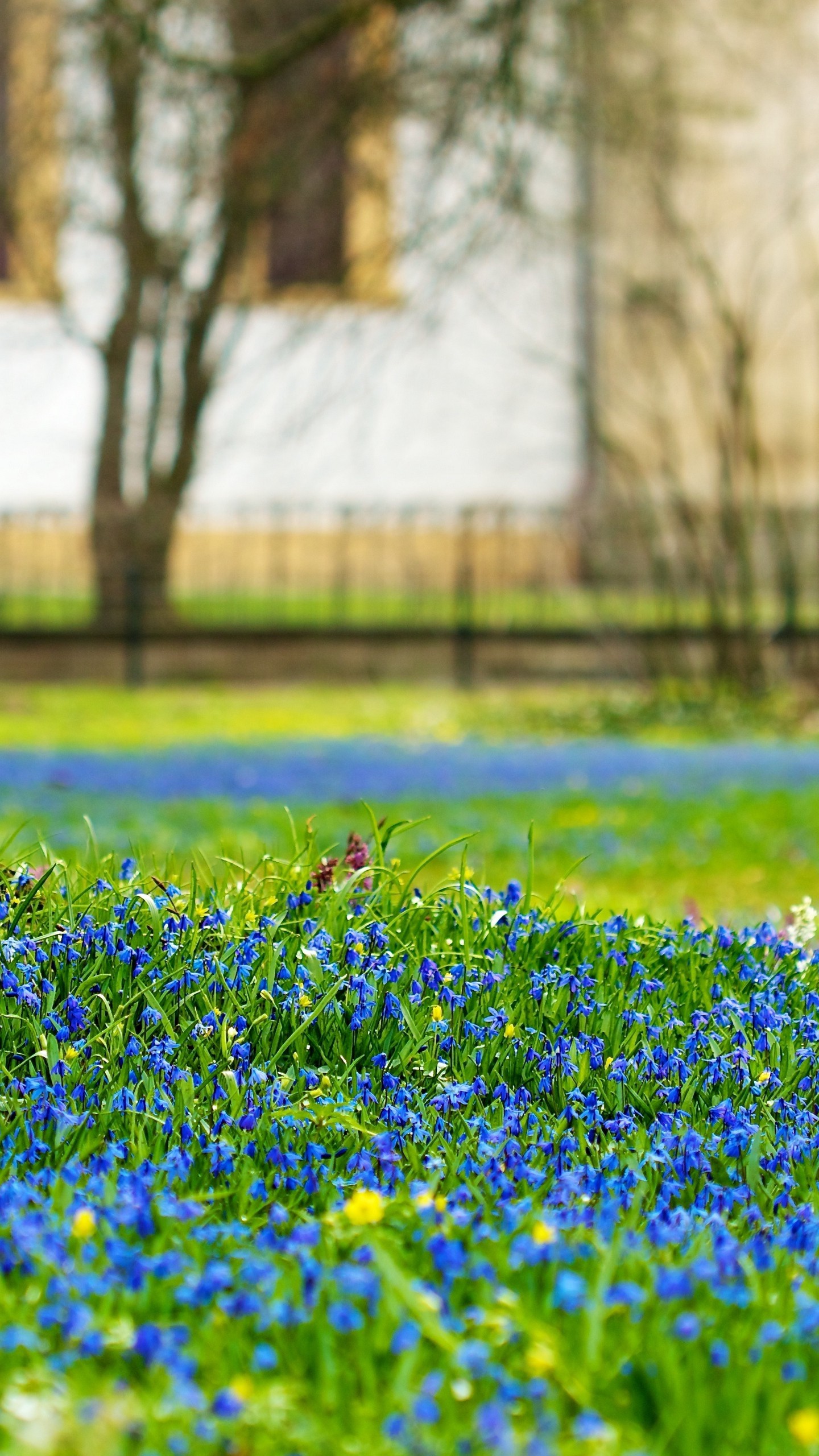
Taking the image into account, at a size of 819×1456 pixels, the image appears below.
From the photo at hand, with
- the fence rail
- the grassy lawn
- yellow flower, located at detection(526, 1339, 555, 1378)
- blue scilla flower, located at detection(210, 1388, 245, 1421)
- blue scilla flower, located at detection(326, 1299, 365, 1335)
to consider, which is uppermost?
the fence rail

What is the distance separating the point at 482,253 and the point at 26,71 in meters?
5.53

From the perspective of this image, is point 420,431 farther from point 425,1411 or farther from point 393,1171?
point 425,1411

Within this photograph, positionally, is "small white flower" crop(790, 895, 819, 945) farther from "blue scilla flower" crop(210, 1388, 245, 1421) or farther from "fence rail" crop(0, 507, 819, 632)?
"fence rail" crop(0, 507, 819, 632)

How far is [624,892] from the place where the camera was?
5.70 metres

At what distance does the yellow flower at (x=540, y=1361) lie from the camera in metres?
1.73

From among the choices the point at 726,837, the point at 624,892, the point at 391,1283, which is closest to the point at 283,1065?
the point at 391,1283

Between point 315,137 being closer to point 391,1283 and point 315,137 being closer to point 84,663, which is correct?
point 84,663

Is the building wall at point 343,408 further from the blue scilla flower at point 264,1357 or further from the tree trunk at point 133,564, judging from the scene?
the blue scilla flower at point 264,1357

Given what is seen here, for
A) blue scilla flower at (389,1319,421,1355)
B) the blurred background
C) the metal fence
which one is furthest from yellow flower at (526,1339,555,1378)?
the metal fence

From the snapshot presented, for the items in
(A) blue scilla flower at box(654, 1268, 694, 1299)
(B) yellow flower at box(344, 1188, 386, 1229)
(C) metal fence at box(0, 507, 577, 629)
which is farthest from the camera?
(C) metal fence at box(0, 507, 577, 629)

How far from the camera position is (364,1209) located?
2.03 m

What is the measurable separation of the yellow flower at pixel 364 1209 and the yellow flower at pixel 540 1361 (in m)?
0.31

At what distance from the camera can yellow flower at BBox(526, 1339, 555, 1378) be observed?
1727 mm

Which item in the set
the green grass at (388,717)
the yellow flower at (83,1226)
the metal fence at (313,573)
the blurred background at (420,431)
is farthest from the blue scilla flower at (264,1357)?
the metal fence at (313,573)
